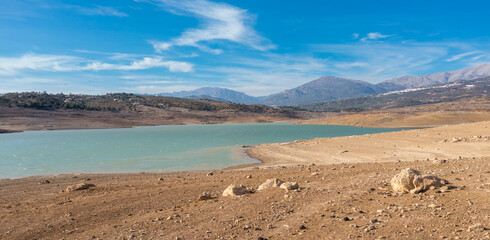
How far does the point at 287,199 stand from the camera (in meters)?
8.43

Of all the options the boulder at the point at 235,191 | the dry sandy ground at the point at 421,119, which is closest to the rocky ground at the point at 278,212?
the boulder at the point at 235,191

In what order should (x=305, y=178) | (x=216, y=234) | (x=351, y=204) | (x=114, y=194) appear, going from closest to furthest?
(x=216, y=234), (x=351, y=204), (x=114, y=194), (x=305, y=178)

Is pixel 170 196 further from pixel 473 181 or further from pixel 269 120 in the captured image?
pixel 269 120

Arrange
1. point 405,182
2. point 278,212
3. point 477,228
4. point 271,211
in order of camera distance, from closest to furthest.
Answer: point 477,228
point 278,212
point 271,211
point 405,182

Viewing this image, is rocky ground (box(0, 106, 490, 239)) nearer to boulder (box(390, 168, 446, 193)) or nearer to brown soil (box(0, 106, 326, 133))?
boulder (box(390, 168, 446, 193))

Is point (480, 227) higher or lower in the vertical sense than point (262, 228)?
higher

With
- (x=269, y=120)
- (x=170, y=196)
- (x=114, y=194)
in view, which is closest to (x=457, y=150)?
(x=170, y=196)

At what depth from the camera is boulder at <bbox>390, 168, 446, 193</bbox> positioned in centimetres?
788

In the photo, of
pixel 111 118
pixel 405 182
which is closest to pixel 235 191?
pixel 405 182

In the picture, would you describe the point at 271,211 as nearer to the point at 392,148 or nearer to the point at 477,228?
the point at 477,228

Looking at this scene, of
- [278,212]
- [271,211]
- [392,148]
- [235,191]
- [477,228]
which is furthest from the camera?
[392,148]

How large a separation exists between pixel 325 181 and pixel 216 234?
5.62 metres

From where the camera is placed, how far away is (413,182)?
315 inches

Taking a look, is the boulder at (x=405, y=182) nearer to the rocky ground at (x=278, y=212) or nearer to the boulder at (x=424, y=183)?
the boulder at (x=424, y=183)
